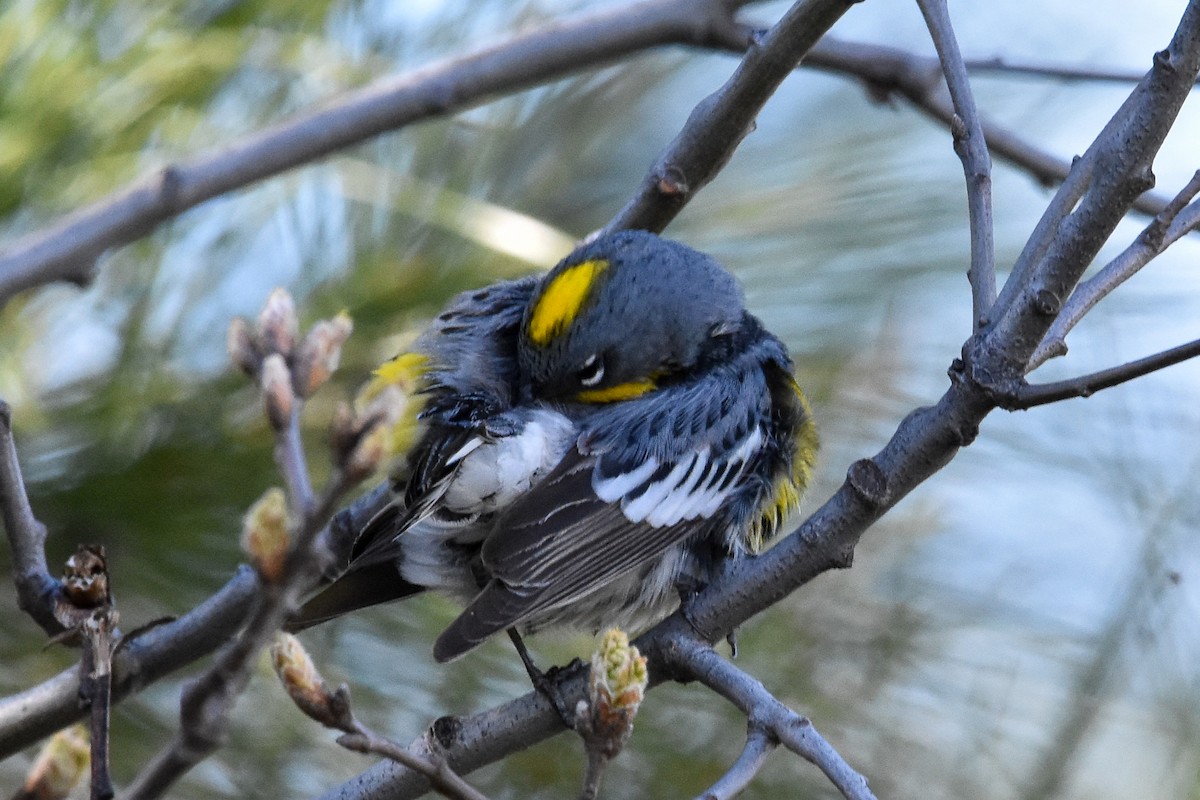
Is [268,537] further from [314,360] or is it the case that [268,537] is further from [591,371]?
[591,371]

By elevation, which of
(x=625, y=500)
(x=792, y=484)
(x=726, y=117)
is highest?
(x=726, y=117)

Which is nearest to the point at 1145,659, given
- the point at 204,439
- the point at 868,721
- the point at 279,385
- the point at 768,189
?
A: the point at 868,721

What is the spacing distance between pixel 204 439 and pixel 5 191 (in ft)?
1.85

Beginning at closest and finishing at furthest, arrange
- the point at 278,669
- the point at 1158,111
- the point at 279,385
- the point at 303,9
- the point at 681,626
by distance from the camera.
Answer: the point at 279,385 → the point at 278,669 → the point at 1158,111 → the point at 681,626 → the point at 303,9

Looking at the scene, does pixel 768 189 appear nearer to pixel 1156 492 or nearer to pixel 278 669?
pixel 1156 492

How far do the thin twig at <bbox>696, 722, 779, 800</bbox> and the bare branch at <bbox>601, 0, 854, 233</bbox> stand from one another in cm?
100

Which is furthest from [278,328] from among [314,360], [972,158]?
[972,158]

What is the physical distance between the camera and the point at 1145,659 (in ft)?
9.36

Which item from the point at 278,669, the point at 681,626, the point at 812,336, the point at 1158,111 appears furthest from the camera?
the point at 812,336

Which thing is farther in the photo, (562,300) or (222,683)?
(562,300)

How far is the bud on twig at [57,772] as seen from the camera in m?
1.33

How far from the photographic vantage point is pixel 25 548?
1.65m

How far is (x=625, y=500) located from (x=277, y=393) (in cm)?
114

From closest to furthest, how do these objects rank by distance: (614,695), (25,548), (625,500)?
(614,695), (25,548), (625,500)
